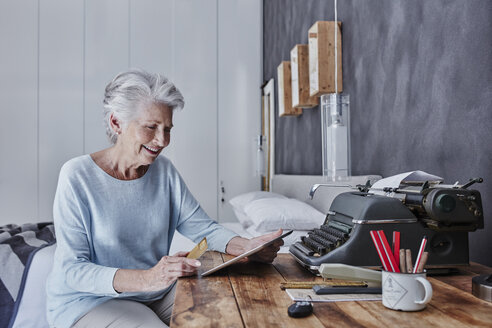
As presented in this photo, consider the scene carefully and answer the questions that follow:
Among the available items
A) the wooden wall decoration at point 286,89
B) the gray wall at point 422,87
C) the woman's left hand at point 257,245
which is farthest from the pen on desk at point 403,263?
the wooden wall decoration at point 286,89

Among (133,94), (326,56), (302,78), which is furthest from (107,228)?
(302,78)

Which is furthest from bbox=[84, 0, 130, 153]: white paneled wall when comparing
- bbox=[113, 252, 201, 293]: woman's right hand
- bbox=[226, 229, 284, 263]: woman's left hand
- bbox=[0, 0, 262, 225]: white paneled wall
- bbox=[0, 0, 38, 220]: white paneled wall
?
bbox=[113, 252, 201, 293]: woman's right hand

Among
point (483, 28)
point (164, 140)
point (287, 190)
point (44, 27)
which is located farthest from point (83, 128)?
point (483, 28)

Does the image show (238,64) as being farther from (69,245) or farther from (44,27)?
(69,245)

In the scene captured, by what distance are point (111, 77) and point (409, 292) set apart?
190 inches

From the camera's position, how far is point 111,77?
5066 millimetres

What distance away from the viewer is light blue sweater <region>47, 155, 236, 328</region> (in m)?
1.31

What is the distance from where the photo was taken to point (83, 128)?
4.99 m

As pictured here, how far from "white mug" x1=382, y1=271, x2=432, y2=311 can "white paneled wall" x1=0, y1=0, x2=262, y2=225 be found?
438 centimetres

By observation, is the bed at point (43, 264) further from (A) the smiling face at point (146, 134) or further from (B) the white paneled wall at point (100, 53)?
(B) the white paneled wall at point (100, 53)

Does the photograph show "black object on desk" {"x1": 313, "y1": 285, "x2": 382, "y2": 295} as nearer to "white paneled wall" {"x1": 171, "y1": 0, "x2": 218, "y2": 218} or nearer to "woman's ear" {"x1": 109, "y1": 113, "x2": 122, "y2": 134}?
"woman's ear" {"x1": 109, "y1": 113, "x2": 122, "y2": 134}

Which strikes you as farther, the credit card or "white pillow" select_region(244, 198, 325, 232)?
"white pillow" select_region(244, 198, 325, 232)

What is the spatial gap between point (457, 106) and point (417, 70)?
1.05ft

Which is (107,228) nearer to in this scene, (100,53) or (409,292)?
(409,292)
